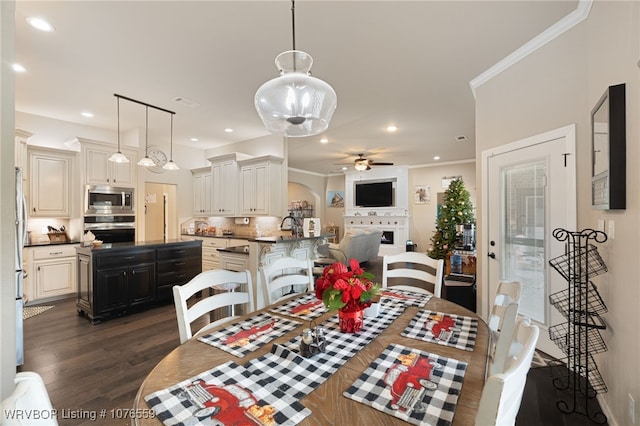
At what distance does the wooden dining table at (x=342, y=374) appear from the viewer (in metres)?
0.83

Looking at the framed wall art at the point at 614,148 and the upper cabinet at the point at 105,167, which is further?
the upper cabinet at the point at 105,167

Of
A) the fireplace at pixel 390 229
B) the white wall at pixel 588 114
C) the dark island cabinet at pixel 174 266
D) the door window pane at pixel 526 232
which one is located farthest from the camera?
the fireplace at pixel 390 229

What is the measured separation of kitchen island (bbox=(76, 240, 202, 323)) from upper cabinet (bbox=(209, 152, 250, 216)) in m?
1.56

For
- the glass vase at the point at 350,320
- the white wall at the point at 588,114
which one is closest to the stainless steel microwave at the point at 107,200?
the glass vase at the point at 350,320

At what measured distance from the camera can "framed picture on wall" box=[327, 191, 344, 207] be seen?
11234 millimetres

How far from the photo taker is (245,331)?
1.44 metres

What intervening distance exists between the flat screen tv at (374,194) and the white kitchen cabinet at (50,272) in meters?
7.83

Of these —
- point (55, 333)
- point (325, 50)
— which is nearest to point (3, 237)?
point (325, 50)

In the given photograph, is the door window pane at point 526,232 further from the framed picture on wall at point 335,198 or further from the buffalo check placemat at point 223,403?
the framed picture on wall at point 335,198

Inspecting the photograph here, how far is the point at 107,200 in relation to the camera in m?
5.02

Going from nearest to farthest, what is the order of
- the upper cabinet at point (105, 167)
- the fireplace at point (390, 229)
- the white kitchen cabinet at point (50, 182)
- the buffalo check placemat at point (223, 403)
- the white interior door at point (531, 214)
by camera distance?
the buffalo check placemat at point (223, 403)
the white interior door at point (531, 214)
the white kitchen cabinet at point (50, 182)
the upper cabinet at point (105, 167)
the fireplace at point (390, 229)

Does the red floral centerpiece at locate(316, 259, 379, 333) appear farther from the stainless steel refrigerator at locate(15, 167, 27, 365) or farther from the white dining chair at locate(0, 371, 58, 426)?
the stainless steel refrigerator at locate(15, 167, 27, 365)

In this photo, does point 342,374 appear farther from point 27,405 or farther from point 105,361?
point 105,361

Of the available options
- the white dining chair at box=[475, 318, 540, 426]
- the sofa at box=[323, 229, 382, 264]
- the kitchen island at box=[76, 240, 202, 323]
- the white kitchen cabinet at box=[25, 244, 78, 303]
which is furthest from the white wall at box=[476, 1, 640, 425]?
the white kitchen cabinet at box=[25, 244, 78, 303]
